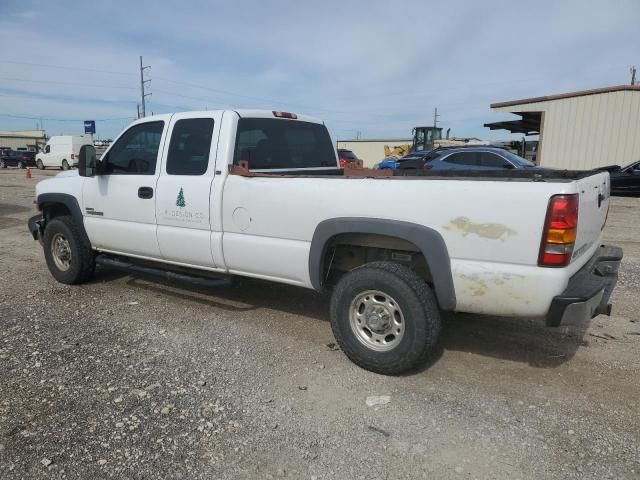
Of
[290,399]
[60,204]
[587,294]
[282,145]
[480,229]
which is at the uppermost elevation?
[282,145]

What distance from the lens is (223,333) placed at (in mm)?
4395

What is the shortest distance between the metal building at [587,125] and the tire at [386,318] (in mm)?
19661

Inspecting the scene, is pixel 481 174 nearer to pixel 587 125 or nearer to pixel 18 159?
pixel 587 125

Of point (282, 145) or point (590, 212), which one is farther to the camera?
point (282, 145)

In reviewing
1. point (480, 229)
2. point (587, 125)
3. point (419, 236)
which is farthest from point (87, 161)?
point (587, 125)

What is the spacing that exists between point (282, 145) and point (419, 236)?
84.6 inches

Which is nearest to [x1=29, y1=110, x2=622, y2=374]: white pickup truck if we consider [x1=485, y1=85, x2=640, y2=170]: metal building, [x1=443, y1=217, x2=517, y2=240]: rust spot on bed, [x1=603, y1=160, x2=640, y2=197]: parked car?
[x1=443, y1=217, x2=517, y2=240]: rust spot on bed

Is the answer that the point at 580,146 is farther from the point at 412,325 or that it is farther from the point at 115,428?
the point at 115,428

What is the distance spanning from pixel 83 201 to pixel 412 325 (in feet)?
13.0

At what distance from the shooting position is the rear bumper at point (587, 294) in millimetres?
2951

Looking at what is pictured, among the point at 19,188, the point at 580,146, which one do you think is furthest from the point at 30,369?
the point at 580,146

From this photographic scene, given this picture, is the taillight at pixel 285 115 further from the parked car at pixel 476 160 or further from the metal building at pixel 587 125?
the metal building at pixel 587 125

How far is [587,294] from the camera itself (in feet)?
9.94

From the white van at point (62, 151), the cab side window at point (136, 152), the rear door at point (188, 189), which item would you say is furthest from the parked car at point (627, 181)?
the white van at point (62, 151)
